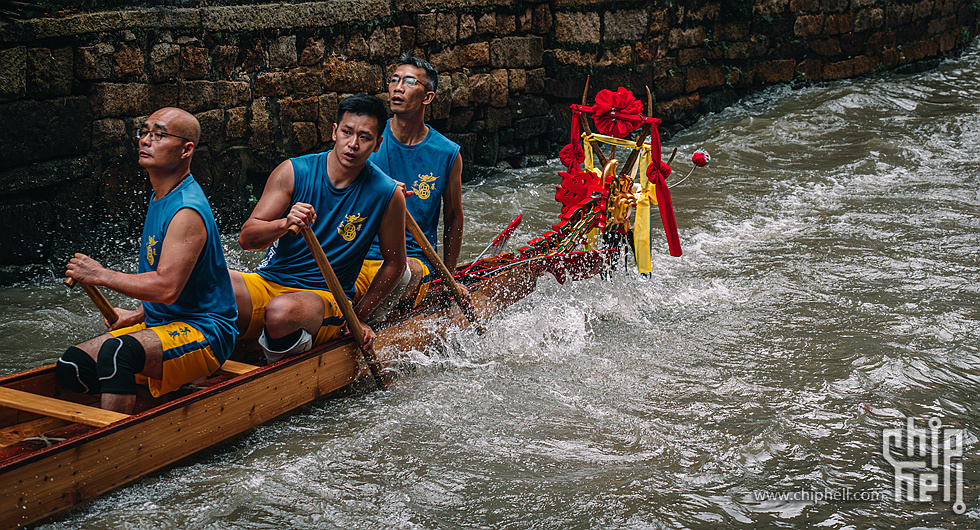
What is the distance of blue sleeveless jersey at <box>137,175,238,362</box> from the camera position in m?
3.41

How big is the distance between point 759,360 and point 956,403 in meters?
1.08

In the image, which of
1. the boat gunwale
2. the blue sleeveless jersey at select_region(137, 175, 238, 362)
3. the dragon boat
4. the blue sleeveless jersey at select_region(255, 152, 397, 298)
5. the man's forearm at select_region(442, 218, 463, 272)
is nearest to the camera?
the boat gunwale

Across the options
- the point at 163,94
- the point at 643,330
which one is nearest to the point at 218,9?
the point at 163,94

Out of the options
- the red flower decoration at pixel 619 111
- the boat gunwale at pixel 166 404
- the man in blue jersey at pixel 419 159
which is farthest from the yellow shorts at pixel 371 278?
the red flower decoration at pixel 619 111

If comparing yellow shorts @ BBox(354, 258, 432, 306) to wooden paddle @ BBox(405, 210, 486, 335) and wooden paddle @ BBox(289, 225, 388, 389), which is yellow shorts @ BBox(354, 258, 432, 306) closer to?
wooden paddle @ BBox(405, 210, 486, 335)

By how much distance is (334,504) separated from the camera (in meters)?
3.54

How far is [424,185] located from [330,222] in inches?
38.5

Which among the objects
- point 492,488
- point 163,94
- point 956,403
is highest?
point 163,94

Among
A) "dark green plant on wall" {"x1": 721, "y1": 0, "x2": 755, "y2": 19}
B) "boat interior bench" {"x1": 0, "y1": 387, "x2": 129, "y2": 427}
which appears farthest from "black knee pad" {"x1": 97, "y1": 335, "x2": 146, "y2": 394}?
"dark green plant on wall" {"x1": 721, "y1": 0, "x2": 755, "y2": 19}

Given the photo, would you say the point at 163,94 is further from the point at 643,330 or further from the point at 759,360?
the point at 759,360

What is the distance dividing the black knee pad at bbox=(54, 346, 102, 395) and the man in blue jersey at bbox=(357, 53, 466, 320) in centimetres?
168

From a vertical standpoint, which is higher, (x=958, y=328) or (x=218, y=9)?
(x=218, y=9)

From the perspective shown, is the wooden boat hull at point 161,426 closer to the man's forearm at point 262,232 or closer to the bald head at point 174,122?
the man's forearm at point 262,232

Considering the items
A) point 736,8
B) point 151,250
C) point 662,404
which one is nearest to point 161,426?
point 151,250
